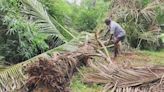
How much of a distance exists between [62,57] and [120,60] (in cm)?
262

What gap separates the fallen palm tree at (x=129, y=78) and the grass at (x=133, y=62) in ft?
0.52

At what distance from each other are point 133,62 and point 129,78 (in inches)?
83.7

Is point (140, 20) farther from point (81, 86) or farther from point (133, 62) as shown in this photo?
point (81, 86)

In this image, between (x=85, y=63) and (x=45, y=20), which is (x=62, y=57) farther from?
(x=45, y=20)

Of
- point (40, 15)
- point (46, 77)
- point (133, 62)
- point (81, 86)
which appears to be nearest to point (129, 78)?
point (81, 86)

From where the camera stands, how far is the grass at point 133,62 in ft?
27.3

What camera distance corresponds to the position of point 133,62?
403 inches

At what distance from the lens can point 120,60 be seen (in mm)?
10445

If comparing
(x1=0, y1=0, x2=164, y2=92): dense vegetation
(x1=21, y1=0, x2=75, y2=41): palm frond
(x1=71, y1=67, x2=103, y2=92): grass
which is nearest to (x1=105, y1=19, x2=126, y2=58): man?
(x1=0, y1=0, x2=164, y2=92): dense vegetation

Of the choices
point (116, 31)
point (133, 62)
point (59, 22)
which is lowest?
point (133, 62)

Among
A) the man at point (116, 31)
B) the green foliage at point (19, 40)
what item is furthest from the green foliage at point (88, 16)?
the green foliage at point (19, 40)

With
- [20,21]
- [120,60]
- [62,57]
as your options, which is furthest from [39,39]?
[120,60]

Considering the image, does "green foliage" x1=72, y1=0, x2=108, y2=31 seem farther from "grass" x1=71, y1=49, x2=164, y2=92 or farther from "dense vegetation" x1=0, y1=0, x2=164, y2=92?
"grass" x1=71, y1=49, x2=164, y2=92

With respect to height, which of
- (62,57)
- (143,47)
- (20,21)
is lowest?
(143,47)
